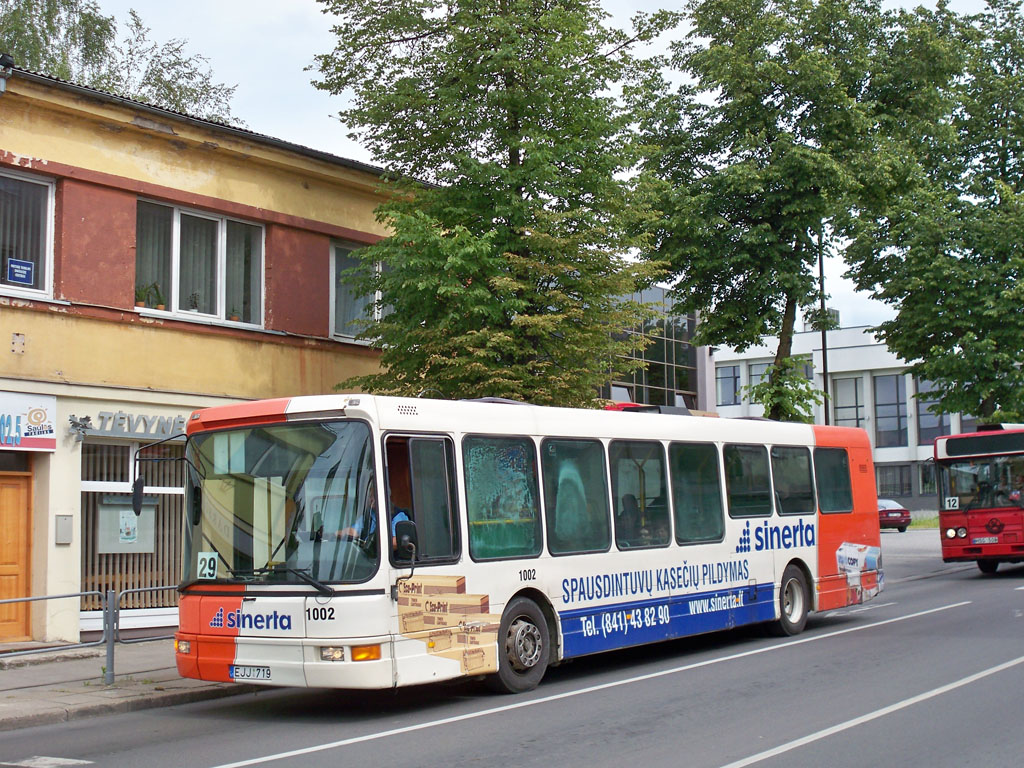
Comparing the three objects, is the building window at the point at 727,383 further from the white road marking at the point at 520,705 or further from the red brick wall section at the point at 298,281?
the white road marking at the point at 520,705

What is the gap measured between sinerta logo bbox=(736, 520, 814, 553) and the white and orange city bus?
48cm

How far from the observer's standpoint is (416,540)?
9984 millimetres

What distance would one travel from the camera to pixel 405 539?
32.1ft

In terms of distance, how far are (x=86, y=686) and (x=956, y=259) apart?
944 inches

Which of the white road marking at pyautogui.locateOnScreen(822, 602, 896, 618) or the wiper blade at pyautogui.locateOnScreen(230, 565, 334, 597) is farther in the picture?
the white road marking at pyautogui.locateOnScreen(822, 602, 896, 618)

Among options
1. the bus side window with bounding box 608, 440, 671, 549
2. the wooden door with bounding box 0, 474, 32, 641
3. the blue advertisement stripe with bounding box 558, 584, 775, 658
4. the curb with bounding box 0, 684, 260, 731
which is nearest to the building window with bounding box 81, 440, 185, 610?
the wooden door with bounding box 0, 474, 32, 641

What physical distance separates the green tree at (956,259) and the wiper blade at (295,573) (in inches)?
785

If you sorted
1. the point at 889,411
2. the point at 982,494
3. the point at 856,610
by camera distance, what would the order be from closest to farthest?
the point at 856,610 < the point at 982,494 < the point at 889,411

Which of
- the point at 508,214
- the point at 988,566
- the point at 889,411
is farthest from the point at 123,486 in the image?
the point at 889,411

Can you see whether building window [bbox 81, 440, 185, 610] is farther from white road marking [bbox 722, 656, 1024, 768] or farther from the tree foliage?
the tree foliage

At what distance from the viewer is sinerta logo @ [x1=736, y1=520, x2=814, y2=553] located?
48.1ft

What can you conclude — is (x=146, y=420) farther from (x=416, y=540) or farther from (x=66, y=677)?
(x=416, y=540)

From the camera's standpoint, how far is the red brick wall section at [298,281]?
60.2 feet

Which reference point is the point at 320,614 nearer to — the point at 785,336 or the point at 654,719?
the point at 654,719
